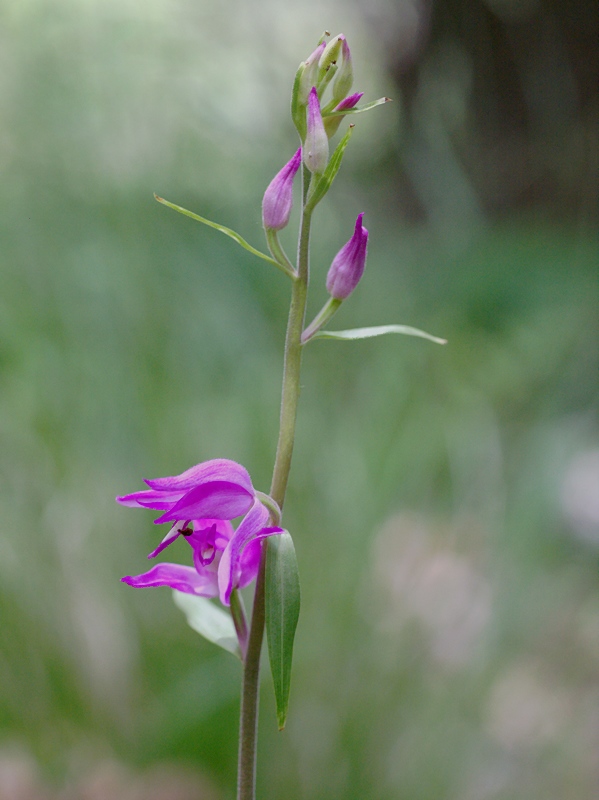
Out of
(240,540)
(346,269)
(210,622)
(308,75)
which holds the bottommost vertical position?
(210,622)

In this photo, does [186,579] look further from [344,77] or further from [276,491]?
[344,77]

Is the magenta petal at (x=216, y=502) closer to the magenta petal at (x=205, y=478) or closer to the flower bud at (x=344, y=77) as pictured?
the magenta petal at (x=205, y=478)

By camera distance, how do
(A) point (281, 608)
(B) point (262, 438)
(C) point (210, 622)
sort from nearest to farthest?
(A) point (281, 608)
(C) point (210, 622)
(B) point (262, 438)

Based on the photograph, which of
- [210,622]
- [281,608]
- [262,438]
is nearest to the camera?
[281,608]

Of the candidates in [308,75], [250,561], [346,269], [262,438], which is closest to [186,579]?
[250,561]

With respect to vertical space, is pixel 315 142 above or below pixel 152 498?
above

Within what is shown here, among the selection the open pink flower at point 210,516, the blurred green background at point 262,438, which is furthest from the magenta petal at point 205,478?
the blurred green background at point 262,438

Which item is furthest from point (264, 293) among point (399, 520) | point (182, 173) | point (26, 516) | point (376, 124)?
point (376, 124)

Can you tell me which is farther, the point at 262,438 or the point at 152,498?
the point at 262,438
